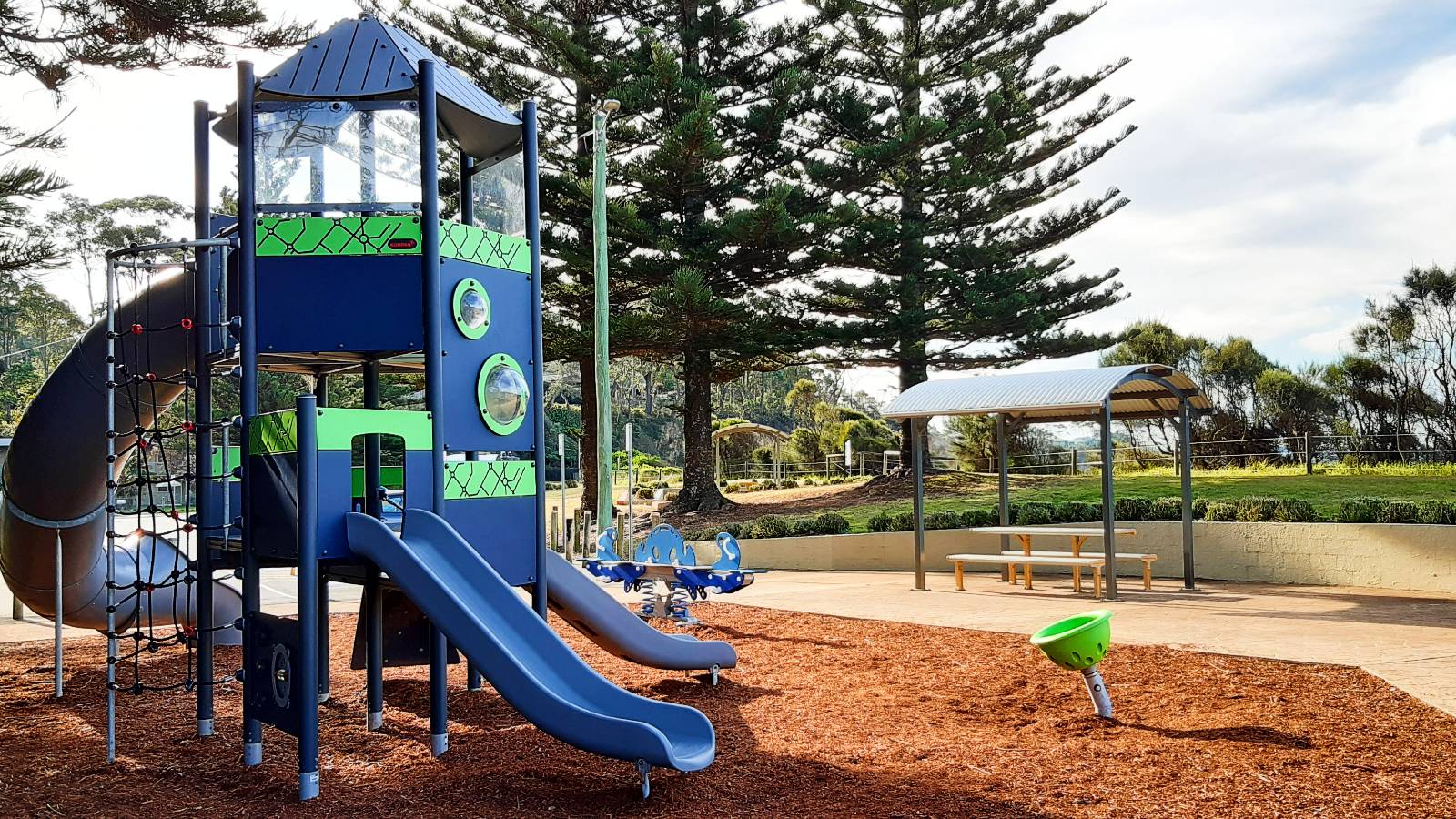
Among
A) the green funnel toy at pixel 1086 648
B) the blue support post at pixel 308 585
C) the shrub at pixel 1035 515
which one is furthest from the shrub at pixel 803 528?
the blue support post at pixel 308 585

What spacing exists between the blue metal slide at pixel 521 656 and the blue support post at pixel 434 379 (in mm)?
281

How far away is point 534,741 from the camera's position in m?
5.70

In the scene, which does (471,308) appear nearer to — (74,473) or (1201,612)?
(74,473)

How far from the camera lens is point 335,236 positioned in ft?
18.0

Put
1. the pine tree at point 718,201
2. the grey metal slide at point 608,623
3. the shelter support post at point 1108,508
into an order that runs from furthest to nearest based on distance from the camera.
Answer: the pine tree at point 718,201
the shelter support post at point 1108,508
the grey metal slide at point 608,623

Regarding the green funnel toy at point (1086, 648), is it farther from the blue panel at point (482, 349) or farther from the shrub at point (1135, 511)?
the shrub at point (1135, 511)

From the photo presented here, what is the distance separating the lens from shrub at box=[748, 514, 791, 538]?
1686cm

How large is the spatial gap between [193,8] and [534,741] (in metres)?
7.23

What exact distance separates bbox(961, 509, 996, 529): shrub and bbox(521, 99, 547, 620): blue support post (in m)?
10.0

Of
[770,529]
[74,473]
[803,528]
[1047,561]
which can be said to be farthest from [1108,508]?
[74,473]

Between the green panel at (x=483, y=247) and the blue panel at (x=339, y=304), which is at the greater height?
the green panel at (x=483, y=247)

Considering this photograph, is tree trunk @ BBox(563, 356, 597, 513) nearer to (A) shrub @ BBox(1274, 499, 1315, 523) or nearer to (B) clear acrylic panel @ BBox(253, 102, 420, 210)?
(A) shrub @ BBox(1274, 499, 1315, 523)

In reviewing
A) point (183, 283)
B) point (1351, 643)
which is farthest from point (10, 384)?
point (1351, 643)

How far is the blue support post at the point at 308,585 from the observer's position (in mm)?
4809
